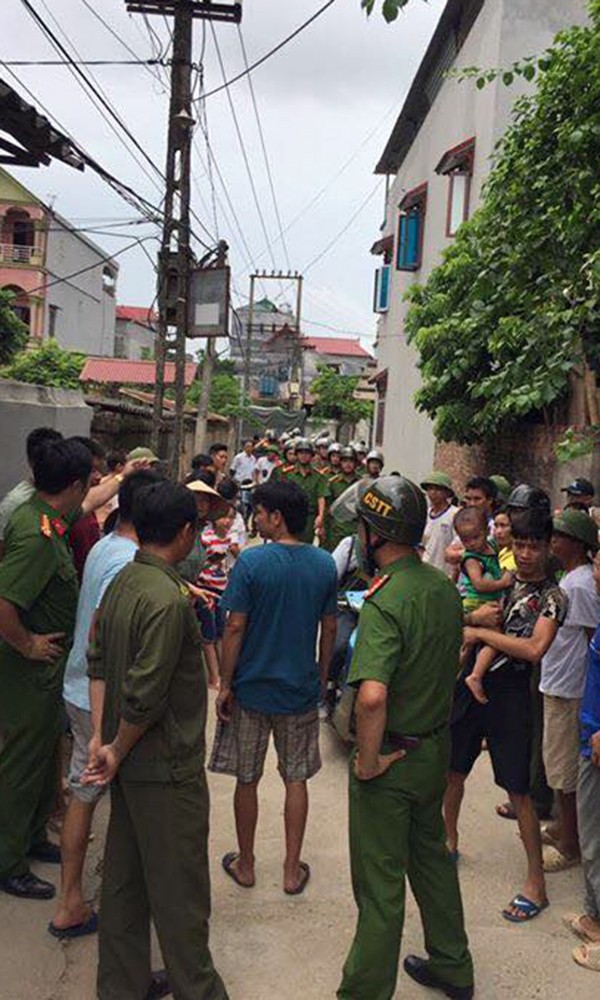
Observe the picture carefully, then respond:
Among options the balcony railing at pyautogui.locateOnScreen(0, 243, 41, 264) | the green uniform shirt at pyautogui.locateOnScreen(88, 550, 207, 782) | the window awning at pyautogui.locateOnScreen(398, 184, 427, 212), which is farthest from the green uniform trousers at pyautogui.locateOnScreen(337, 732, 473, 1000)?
the balcony railing at pyautogui.locateOnScreen(0, 243, 41, 264)

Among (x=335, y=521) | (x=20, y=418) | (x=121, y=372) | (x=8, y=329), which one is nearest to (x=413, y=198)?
(x=8, y=329)

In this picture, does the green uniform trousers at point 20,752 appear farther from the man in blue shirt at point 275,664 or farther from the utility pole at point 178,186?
the utility pole at point 178,186

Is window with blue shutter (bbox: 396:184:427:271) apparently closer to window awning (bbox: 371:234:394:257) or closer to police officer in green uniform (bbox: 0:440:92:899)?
window awning (bbox: 371:234:394:257)

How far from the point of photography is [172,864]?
2480 mm

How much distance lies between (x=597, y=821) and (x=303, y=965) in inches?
50.3

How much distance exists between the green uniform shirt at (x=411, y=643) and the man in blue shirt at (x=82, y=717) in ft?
3.31

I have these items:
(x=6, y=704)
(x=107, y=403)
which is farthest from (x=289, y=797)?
(x=107, y=403)

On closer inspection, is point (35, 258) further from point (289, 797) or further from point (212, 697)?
point (289, 797)

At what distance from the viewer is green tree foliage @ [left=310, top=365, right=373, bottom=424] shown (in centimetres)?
3462

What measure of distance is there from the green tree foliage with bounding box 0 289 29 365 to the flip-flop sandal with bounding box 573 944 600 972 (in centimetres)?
1996

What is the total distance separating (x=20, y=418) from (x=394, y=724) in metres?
4.26

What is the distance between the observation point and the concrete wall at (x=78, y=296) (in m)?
37.5

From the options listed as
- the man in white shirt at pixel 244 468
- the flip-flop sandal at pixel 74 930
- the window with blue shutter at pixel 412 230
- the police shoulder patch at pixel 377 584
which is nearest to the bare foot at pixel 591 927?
the police shoulder patch at pixel 377 584

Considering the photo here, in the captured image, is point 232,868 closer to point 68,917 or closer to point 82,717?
point 68,917
